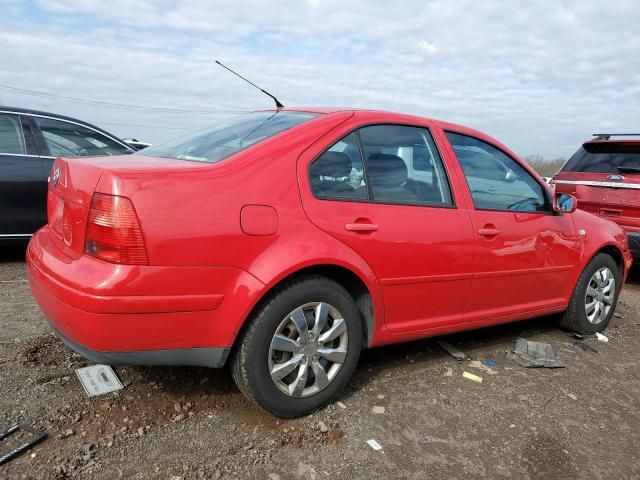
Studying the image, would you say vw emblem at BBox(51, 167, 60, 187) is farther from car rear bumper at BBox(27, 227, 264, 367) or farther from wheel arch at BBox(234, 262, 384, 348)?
wheel arch at BBox(234, 262, 384, 348)

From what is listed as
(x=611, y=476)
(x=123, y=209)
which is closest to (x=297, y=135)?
(x=123, y=209)

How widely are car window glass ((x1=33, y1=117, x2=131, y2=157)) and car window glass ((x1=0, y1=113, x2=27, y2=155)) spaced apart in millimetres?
196

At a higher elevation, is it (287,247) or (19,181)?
(287,247)

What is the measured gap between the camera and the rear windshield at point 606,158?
6195mm

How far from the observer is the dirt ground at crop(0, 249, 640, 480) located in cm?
239

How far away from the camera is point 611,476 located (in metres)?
2.57

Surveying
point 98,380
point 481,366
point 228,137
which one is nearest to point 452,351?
point 481,366

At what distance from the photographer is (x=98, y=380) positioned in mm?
3002

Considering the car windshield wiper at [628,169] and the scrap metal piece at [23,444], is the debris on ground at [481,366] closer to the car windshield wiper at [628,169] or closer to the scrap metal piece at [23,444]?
the scrap metal piece at [23,444]

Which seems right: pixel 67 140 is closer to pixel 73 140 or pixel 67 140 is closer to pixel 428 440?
pixel 73 140

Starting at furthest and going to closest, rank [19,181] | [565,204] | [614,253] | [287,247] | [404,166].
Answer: [19,181]
[614,253]
[565,204]
[404,166]
[287,247]

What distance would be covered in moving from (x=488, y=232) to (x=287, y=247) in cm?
155

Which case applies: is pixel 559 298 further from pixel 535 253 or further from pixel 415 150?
pixel 415 150

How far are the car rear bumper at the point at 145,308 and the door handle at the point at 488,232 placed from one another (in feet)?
5.41
